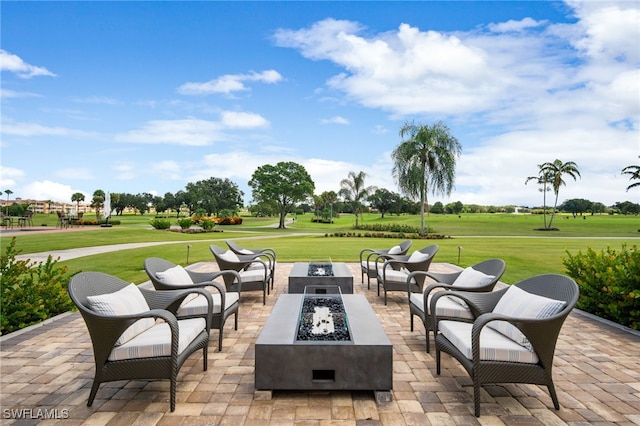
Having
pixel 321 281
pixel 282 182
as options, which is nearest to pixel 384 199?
pixel 282 182

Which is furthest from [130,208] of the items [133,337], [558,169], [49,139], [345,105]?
[133,337]

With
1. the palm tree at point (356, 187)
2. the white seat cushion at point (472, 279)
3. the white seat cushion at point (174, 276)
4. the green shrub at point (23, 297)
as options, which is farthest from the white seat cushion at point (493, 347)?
the palm tree at point (356, 187)

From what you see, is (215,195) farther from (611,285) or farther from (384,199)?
(611,285)

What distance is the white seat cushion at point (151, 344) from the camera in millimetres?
2457

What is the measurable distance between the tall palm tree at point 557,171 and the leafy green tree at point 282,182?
24.0 meters

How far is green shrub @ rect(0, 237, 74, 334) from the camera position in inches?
158

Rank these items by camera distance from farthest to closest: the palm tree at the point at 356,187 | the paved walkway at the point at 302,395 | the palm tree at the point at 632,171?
the palm tree at the point at 356,187 < the palm tree at the point at 632,171 < the paved walkway at the point at 302,395

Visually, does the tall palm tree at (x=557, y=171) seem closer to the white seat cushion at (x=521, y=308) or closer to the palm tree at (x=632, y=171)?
the palm tree at (x=632, y=171)

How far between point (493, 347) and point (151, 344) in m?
2.46

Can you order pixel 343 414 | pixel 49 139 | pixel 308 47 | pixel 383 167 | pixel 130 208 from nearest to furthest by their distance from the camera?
pixel 343 414 < pixel 308 47 < pixel 49 139 < pixel 383 167 < pixel 130 208

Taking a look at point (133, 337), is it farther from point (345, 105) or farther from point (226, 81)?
point (345, 105)

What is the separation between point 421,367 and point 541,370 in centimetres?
99

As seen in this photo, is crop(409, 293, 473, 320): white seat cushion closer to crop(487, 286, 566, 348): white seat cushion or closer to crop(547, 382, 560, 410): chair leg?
crop(487, 286, 566, 348): white seat cushion

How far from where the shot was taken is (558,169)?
34.6 meters
